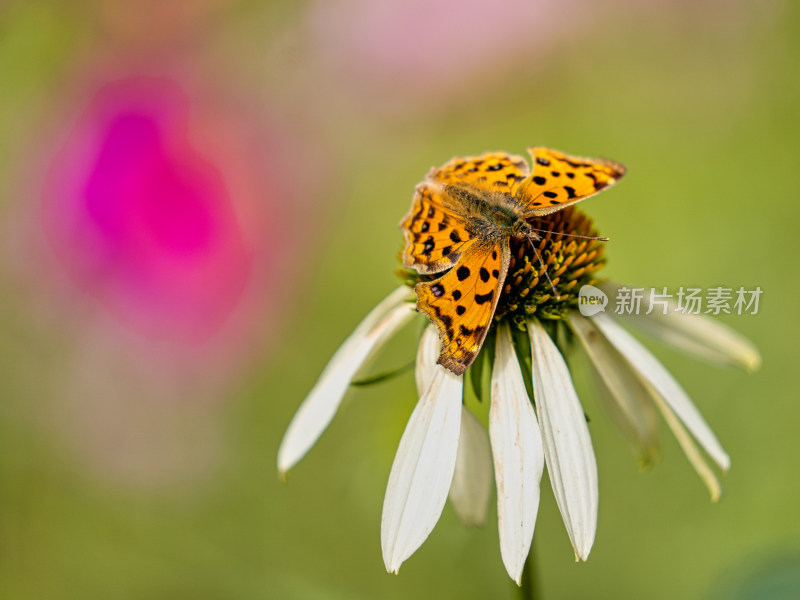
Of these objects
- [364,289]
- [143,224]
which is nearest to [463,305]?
[143,224]

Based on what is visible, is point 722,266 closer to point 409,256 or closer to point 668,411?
point 668,411

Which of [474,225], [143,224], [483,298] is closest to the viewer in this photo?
[483,298]

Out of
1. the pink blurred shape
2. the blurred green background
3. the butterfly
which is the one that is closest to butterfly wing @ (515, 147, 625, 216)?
the butterfly

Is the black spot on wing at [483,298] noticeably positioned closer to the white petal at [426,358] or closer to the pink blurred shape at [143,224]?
the white petal at [426,358]

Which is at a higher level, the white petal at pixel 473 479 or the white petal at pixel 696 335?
the white petal at pixel 696 335

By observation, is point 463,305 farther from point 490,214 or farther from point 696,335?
point 696,335

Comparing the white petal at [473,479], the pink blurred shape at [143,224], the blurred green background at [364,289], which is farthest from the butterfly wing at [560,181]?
the pink blurred shape at [143,224]

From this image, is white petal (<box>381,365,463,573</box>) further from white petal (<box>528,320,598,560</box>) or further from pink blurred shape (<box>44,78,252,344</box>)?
pink blurred shape (<box>44,78,252,344</box>)

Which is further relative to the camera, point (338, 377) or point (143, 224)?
point (143, 224)
